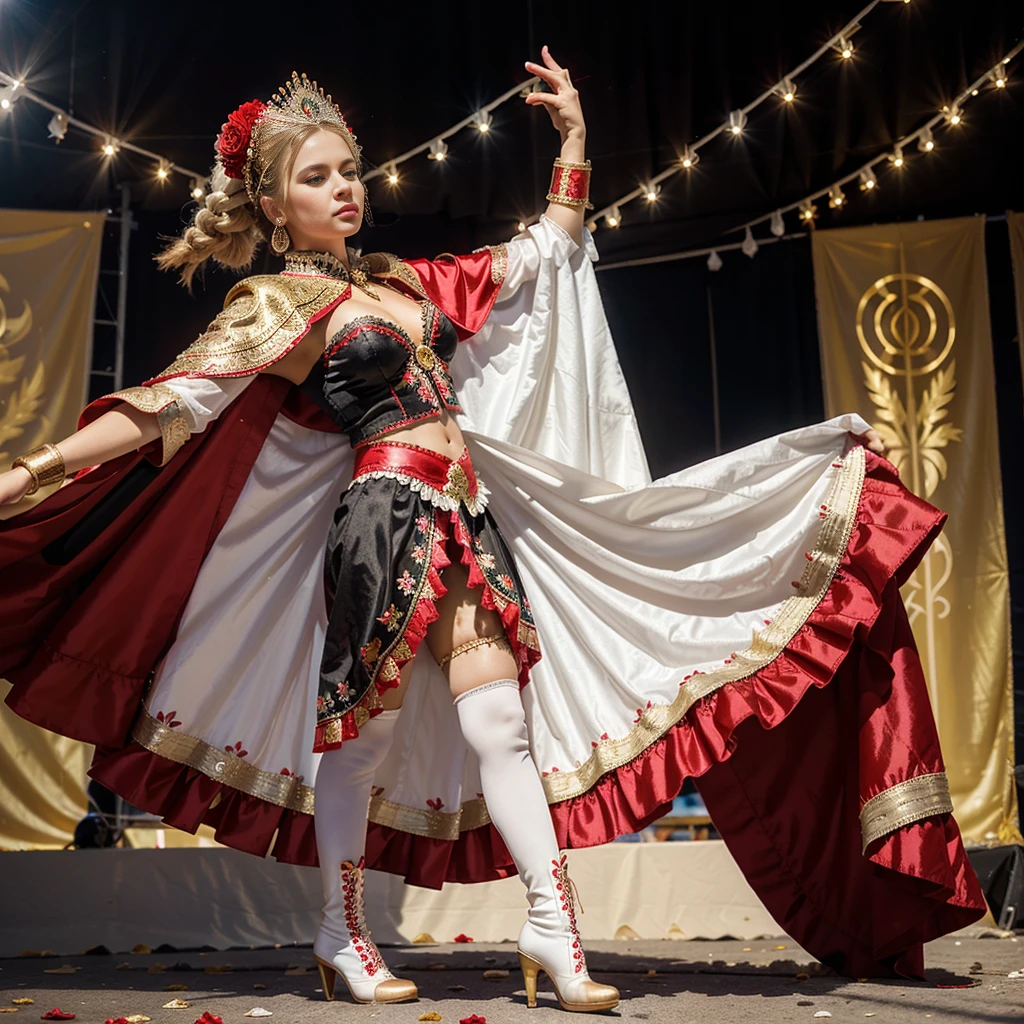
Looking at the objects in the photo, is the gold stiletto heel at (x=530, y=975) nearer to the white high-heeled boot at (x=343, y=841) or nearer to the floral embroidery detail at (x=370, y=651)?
the white high-heeled boot at (x=343, y=841)

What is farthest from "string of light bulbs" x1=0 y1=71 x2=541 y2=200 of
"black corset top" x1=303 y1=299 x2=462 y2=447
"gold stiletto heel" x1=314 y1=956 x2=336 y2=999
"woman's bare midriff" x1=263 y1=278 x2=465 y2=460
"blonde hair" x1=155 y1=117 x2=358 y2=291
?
"gold stiletto heel" x1=314 y1=956 x2=336 y2=999

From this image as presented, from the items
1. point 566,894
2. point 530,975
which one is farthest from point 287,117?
point 530,975

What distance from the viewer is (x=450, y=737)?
281cm

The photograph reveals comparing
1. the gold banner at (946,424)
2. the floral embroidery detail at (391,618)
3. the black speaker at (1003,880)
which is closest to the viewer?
the floral embroidery detail at (391,618)

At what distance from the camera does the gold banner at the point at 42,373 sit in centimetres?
407

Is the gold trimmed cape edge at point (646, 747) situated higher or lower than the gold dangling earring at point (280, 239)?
lower

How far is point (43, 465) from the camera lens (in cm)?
225

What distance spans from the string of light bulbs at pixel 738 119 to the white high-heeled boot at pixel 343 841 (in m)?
2.30

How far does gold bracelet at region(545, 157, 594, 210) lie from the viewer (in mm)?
2896

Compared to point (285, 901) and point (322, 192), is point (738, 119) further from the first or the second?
point (285, 901)

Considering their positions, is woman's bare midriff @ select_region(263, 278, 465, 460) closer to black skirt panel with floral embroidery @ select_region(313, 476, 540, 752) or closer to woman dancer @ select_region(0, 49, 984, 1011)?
woman dancer @ select_region(0, 49, 984, 1011)

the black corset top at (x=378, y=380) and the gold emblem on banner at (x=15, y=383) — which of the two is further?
the gold emblem on banner at (x=15, y=383)

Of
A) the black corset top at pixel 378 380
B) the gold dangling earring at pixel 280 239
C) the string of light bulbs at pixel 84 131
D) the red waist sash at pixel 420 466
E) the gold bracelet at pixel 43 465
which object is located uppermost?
the string of light bulbs at pixel 84 131

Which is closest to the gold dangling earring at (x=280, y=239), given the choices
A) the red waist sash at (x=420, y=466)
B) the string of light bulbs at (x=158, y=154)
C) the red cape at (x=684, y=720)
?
the red cape at (x=684, y=720)
